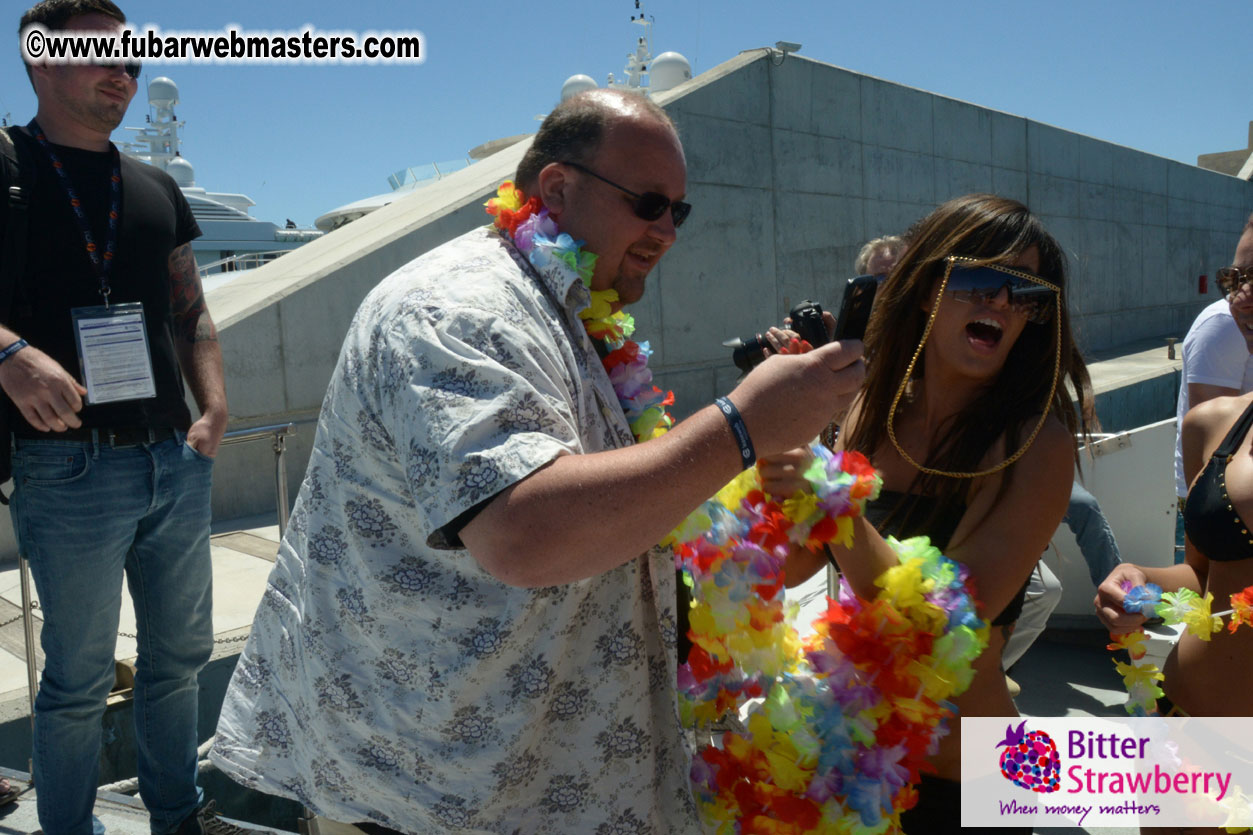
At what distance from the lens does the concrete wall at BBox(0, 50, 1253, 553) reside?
291 inches

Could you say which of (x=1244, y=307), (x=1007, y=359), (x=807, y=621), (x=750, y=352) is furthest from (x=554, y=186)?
(x=807, y=621)

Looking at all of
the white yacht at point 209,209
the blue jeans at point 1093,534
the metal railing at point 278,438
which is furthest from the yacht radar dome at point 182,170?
the blue jeans at point 1093,534

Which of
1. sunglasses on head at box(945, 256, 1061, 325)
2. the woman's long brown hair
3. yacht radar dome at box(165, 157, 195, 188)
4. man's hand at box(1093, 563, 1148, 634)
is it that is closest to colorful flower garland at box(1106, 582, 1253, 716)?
man's hand at box(1093, 563, 1148, 634)

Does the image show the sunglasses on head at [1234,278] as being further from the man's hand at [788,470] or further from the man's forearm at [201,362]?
the man's forearm at [201,362]

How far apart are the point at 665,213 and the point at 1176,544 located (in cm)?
483

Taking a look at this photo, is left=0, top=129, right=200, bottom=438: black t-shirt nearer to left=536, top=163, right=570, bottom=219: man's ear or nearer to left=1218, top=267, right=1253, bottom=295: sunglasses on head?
left=536, top=163, right=570, bottom=219: man's ear

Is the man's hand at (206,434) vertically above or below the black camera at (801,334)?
below

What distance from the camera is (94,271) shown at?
103 inches

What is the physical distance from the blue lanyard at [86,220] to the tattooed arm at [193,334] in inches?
10.0

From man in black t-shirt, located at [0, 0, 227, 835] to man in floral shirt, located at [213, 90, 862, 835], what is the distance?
1053 mm

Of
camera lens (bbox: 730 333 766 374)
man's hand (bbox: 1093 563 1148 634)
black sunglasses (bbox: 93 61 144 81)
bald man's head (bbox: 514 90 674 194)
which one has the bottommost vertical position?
man's hand (bbox: 1093 563 1148 634)

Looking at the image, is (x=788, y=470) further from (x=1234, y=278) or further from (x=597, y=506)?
(x=1234, y=278)

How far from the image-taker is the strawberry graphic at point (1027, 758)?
6.34 ft

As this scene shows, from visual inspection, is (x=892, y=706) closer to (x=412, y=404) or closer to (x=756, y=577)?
(x=756, y=577)
